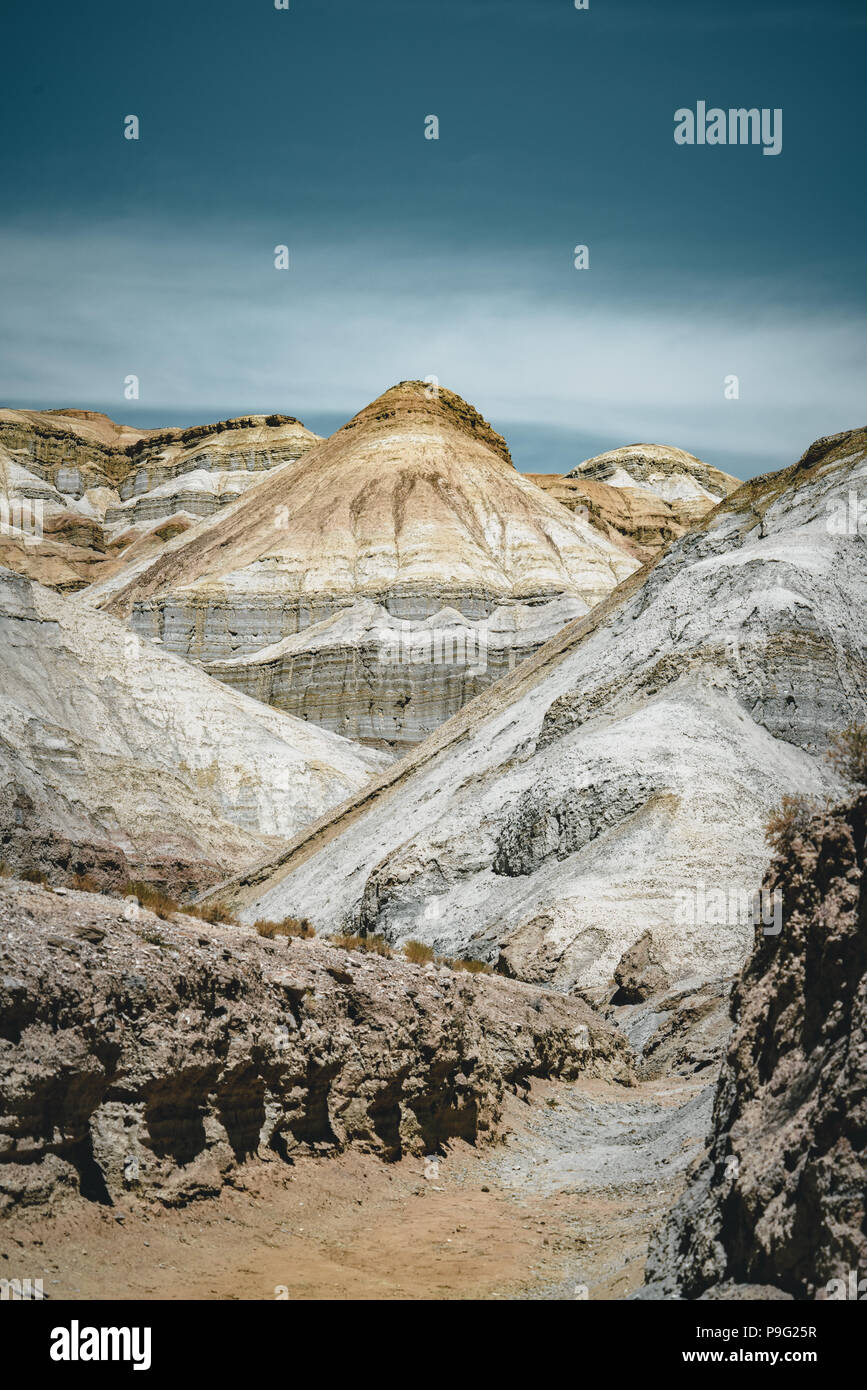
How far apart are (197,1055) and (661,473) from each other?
164m

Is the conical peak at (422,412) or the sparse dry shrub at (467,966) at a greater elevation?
the conical peak at (422,412)

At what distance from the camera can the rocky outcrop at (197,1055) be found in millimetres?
9375

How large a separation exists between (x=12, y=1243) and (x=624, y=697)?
1135 inches

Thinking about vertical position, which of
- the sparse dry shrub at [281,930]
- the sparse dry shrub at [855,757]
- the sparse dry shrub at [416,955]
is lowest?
the sparse dry shrub at [416,955]

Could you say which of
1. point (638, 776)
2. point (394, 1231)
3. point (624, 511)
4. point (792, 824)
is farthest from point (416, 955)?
point (624, 511)

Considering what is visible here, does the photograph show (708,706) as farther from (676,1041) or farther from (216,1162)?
(216,1162)

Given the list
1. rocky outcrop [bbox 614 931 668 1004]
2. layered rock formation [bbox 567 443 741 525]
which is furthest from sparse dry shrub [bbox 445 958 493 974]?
layered rock formation [bbox 567 443 741 525]

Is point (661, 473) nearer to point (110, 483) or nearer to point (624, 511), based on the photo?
point (624, 511)

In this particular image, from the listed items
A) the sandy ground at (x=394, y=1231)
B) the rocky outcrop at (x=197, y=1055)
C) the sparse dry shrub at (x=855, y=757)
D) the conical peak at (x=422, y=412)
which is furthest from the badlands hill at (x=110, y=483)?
the sparse dry shrub at (x=855, y=757)

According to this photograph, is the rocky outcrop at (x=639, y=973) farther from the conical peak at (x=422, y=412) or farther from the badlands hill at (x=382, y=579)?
the conical peak at (x=422, y=412)

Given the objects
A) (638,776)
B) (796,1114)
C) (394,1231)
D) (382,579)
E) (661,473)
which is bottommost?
(394,1231)

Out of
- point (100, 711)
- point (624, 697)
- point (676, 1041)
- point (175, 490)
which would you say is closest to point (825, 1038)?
point (676, 1041)

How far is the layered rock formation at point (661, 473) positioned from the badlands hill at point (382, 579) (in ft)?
156

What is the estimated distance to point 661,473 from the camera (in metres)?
168
